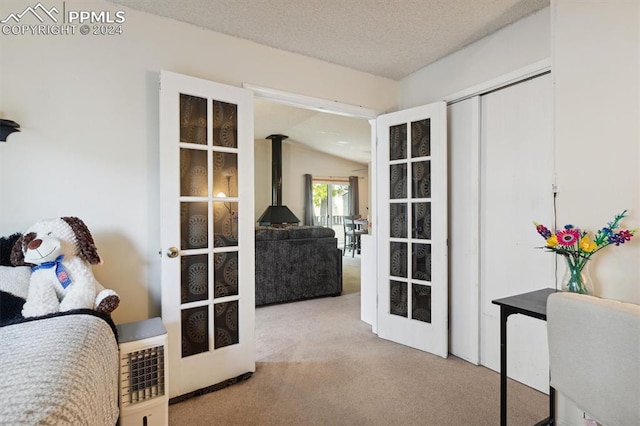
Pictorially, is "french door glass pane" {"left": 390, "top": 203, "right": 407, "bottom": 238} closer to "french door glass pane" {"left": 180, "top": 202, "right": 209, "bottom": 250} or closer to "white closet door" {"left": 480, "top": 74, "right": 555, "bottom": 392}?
"white closet door" {"left": 480, "top": 74, "right": 555, "bottom": 392}

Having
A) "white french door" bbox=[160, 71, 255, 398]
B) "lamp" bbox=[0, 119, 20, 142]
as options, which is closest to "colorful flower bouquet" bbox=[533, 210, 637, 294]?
"white french door" bbox=[160, 71, 255, 398]

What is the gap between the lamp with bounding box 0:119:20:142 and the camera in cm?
158

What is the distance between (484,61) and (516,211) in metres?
1.16

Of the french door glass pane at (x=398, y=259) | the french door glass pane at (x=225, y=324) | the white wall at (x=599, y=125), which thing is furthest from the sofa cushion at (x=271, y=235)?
the white wall at (x=599, y=125)

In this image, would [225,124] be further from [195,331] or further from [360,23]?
[195,331]

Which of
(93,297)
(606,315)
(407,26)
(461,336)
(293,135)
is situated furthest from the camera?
(293,135)

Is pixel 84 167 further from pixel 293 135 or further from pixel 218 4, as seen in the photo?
pixel 293 135

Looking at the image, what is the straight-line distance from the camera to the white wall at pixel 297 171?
7.70 metres

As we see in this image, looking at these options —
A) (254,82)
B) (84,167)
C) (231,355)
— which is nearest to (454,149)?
(254,82)

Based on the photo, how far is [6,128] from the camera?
5.28 ft

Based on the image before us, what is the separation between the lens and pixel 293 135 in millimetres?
7086

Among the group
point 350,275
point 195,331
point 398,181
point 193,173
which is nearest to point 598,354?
point 398,181

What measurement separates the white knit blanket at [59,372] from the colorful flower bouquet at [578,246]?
2.05 m

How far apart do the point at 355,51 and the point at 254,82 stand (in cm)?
87
